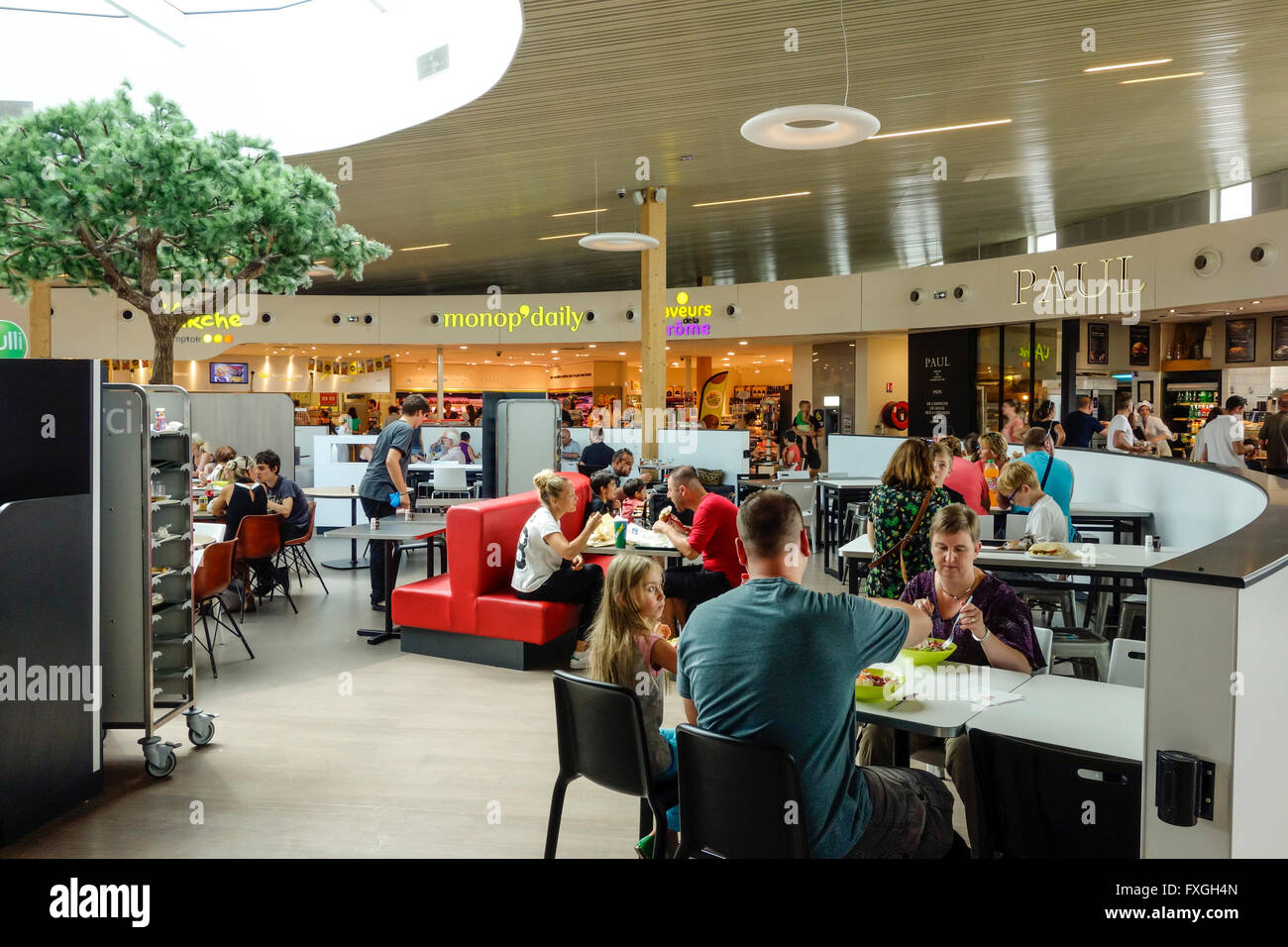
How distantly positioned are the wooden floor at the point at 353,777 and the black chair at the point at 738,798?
102cm

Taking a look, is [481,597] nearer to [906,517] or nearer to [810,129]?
[906,517]

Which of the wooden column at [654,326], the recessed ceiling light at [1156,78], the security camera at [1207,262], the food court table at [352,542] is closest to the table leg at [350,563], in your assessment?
the food court table at [352,542]

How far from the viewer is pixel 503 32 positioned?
7.06m

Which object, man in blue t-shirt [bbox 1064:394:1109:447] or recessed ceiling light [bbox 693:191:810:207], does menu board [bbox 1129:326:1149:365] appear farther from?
recessed ceiling light [bbox 693:191:810:207]

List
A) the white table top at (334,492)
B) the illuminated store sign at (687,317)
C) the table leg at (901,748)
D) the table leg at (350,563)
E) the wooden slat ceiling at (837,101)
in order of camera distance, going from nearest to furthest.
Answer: the table leg at (901,748) → the wooden slat ceiling at (837,101) → the white table top at (334,492) → the table leg at (350,563) → the illuminated store sign at (687,317)

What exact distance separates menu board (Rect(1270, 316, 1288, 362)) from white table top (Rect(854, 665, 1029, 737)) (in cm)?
1162

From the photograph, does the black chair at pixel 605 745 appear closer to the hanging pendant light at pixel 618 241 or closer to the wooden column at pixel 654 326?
the hanging pendant light at pixel 618 241

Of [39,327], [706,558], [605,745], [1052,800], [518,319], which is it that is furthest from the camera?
[518,319]

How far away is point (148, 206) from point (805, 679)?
5206 mm

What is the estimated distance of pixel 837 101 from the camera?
7.75m

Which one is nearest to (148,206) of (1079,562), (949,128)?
(1079,562)

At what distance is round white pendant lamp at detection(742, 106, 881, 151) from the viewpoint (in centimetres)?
537

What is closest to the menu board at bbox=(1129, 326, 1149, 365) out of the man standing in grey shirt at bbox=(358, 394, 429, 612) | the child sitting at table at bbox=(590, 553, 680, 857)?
the man standing in grey shirt at bbox=(358, 394, 429, 612)

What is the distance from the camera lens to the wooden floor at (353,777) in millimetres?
3273
